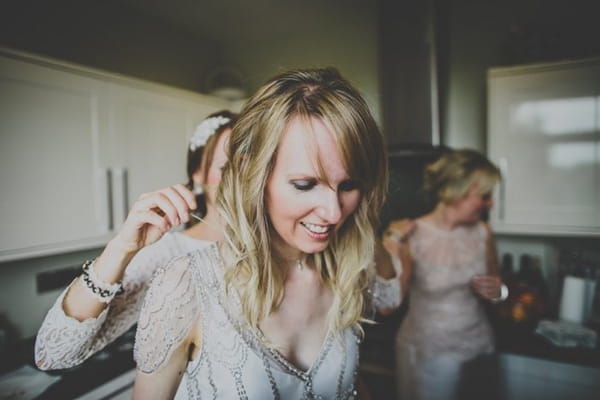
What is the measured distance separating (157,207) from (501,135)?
204 cm

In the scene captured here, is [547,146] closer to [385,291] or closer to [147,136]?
[385,291]

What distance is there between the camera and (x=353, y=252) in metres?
1.04

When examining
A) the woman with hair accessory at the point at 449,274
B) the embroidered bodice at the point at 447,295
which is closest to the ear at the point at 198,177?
the woman with hair accessory at the point at 449,274

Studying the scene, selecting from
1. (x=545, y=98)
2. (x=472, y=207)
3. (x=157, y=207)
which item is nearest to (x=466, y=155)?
(x=472, y=207)

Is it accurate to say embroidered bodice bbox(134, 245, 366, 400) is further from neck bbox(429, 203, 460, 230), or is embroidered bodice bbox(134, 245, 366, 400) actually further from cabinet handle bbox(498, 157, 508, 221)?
cabinet handle bbox(498, 157, 508, 221)

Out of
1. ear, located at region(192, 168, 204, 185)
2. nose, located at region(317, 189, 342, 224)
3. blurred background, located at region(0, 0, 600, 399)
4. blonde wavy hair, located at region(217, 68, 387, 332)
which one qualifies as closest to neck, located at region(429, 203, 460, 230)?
blurred background, located at region(0, 0, 600, 399)

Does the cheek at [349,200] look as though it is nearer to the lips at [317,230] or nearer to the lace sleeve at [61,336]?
the lips at [317,230]

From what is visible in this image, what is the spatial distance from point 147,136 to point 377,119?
1.23 m

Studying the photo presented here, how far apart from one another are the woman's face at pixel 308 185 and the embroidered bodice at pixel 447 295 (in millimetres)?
1228

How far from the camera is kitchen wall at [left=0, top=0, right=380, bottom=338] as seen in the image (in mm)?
2055

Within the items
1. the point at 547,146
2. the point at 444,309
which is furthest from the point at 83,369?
the point at 547,146

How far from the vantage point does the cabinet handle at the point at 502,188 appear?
7.29 feet

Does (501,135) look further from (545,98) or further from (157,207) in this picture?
(157,207)

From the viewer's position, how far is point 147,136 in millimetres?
2162
